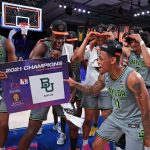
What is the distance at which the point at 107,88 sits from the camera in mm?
3049

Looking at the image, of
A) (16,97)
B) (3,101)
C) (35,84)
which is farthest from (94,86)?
(3,101)

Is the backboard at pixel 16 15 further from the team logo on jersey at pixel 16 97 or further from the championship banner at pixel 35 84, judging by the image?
the team logo on jersey at pixel 16 97

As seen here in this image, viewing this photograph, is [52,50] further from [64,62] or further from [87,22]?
[87,22]

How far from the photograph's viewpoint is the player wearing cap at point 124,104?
8.45ft

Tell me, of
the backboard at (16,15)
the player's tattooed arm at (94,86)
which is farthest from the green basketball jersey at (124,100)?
the backboard at (16,15)

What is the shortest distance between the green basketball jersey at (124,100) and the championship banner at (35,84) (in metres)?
0.75

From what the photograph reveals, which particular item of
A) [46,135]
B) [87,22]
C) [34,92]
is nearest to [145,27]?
[87,22]

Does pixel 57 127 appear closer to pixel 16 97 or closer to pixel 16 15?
pixel 16 97

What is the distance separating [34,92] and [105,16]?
1662 cm

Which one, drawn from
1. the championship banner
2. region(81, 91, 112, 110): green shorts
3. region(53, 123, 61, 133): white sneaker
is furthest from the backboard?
the championship banner

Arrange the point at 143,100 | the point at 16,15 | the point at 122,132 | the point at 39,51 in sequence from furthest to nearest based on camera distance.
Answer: the point at 16,15, the point at 39,51, the point at 122,132, the point at 143,100

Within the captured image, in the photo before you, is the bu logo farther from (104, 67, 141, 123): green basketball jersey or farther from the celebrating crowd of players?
(104, 67, 141, 123): green basketball jersey

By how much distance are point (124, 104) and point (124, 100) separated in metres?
0.05

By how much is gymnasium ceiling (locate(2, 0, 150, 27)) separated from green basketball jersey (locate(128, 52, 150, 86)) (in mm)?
10505
